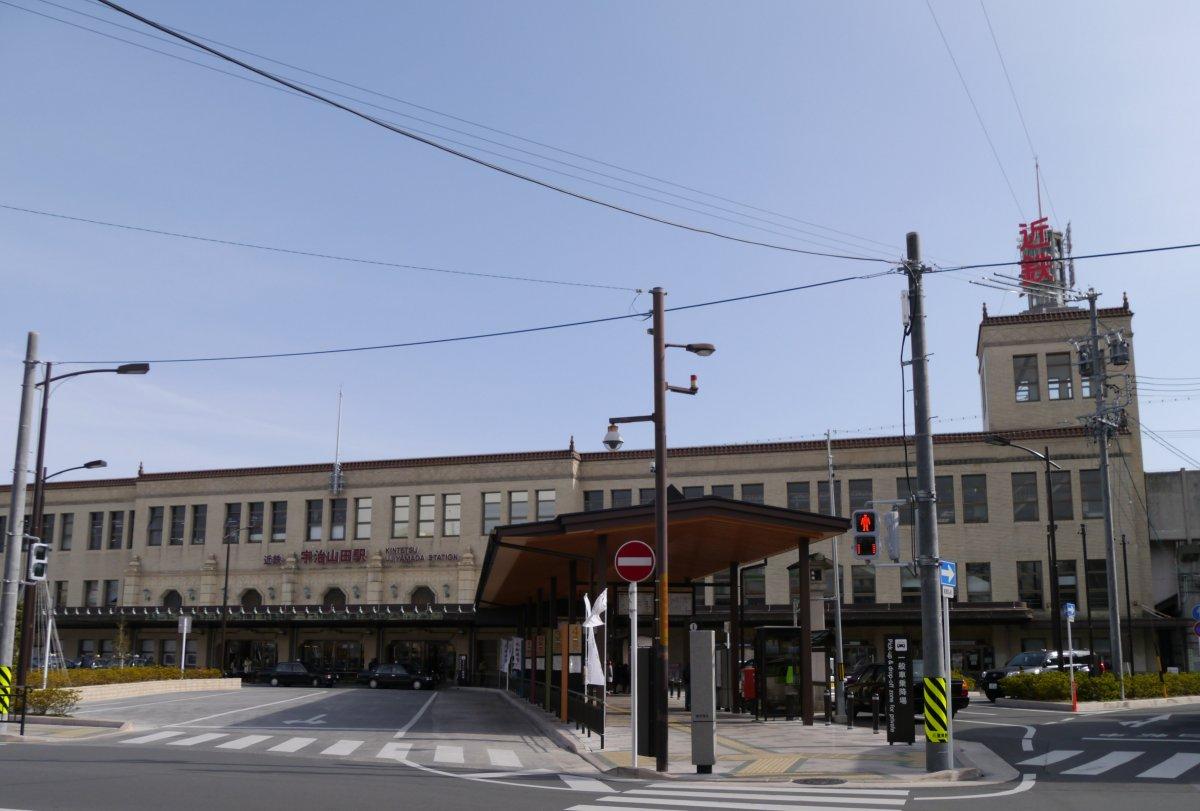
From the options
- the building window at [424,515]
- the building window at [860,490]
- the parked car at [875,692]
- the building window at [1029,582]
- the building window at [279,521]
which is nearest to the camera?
the parked car at [875,692]

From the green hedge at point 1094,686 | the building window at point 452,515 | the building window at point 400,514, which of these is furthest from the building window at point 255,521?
the green hedge at point 1094,686

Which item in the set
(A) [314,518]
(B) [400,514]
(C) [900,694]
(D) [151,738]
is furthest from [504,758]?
(A) [314,518]

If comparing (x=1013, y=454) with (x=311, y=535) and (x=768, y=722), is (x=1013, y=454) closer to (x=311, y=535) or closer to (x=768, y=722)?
(x=768, y=722)

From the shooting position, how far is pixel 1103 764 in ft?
57.4

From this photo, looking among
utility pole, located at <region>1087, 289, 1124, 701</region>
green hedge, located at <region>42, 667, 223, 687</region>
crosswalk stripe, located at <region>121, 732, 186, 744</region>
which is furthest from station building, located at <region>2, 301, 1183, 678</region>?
crosswalk stripe, located at <region>121, 732, 186, 744</region>

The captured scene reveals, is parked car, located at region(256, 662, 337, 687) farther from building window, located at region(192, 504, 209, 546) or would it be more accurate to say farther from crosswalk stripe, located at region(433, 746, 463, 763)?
crosswalk stripe, located at region(433, 746, 463, 763)

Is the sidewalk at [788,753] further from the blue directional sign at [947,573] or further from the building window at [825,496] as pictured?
the building window at [825,496]

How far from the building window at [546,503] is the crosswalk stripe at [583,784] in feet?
157

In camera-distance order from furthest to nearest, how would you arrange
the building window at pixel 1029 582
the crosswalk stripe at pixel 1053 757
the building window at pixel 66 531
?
the building window at pixel 66 531, the building window at pixel 1029 582, the crosswalk stripe at pixel 1053 757

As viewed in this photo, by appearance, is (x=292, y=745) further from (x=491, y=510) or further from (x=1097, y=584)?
(x=1097, y=584)

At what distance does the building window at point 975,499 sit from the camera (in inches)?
2223

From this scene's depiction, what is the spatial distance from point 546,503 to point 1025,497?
2594 cm

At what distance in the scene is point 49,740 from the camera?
Answer: 20234 millimetres

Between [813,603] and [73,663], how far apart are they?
53.0 meters
